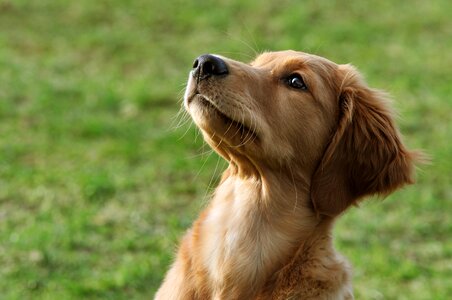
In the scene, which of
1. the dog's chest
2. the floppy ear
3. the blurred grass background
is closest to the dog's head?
the floppy ear

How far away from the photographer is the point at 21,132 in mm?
9391

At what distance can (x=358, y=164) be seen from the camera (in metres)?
4.70

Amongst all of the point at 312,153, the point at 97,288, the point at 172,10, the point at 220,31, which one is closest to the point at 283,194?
the point at 312,153

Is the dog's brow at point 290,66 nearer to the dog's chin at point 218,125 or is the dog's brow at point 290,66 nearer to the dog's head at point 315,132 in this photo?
the dog's head at point 315,132

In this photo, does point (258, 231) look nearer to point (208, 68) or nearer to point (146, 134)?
point (208, 68)

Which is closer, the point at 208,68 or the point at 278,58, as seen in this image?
the point at 208,68

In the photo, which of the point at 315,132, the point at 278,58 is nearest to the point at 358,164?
the point at 315,132

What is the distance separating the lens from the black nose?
14.4 feet

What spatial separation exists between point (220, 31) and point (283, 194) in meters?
8.77

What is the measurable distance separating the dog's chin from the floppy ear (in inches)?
17.9

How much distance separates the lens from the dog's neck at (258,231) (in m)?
4.62

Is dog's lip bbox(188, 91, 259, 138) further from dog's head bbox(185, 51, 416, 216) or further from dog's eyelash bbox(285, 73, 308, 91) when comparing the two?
dog's eyelash bbox(285, 73, 308, 91)

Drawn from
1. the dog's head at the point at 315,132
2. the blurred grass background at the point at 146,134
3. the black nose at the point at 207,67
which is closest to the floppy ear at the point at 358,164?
the dog's head at the point at 315,132

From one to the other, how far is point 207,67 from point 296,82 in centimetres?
55
